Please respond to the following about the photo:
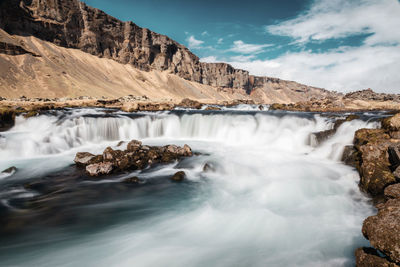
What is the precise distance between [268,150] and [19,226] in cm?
1123

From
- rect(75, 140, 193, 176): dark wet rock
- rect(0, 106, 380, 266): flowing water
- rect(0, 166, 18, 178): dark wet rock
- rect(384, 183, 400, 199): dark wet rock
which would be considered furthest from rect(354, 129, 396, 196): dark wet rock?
rect(0, 166, 18, 178): dark wet rock

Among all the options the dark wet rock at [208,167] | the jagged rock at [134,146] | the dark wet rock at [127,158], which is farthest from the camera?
the jagged rock at [134,146]

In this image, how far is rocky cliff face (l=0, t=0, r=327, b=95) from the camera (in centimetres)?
5803

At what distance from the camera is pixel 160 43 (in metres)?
91.0

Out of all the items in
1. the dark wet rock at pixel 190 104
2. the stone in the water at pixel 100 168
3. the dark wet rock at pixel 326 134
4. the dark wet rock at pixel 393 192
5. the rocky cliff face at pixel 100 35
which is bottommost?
the stone in the water at pixel 100 168

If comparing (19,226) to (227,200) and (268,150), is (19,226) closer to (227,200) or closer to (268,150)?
(227,200)

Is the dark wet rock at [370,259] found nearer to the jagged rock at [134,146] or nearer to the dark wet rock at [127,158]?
the dark wet rock at [127,158]

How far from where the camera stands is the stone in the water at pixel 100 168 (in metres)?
7.93

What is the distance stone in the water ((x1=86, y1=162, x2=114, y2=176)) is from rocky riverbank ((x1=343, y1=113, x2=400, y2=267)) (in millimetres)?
7592

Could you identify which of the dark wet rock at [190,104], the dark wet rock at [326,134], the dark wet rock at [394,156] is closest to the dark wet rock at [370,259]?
the dark wet rock at [394,156]

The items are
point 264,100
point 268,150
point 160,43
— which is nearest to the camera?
point 268,150

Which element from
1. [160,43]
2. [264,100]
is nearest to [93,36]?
[160,43]

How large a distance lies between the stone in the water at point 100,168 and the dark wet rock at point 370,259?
7579 mm

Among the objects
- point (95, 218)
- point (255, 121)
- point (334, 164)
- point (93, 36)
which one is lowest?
point (95, 218)
